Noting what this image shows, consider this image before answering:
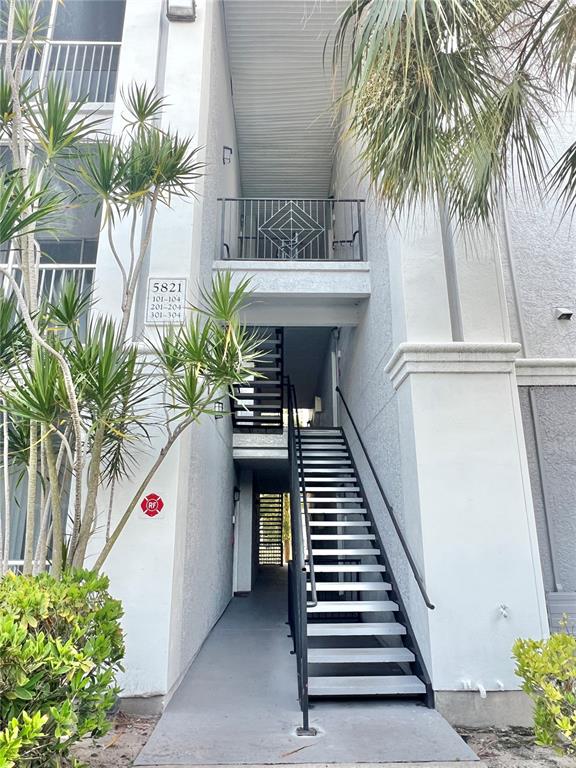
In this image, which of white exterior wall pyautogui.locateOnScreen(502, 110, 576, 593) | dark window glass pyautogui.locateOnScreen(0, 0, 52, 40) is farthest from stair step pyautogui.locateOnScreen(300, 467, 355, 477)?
dark window glass pyautogui.locateOnScreen(0, 0, 52, 40)

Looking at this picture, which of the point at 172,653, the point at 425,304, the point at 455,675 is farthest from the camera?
the point at 425,304

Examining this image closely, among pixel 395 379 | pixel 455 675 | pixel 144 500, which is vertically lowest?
pixel 455 675

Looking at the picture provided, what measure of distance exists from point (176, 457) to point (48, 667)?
6.88ft

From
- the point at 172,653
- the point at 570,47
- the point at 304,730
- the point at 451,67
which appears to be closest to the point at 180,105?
the point at 451,67

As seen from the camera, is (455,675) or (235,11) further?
(235,11)

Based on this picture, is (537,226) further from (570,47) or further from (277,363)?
(277,363)

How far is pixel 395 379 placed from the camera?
4.56 metres

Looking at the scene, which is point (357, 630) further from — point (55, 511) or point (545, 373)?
point (545, 373)

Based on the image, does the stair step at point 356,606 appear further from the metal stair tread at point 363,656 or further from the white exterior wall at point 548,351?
the white exterior wall at point 548,351

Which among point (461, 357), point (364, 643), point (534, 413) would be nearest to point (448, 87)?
point (461, 357)

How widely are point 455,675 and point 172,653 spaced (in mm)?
2217

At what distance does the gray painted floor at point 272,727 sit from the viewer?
9.57ft

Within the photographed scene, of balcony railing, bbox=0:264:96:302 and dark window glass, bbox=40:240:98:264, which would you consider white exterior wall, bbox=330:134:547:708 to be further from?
dark window glass, bbox=40:240:98:264

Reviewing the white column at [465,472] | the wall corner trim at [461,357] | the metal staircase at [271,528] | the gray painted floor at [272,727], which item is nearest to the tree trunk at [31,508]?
the gray painted floor at [272,727]
